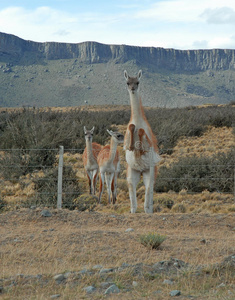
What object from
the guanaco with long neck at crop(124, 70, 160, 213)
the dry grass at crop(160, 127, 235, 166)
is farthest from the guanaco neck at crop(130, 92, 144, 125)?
the dry grass at crop(160, 127, 235, 166)

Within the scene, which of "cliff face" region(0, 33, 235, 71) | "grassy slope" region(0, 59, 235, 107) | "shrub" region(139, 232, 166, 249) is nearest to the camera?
"shrub" region(139, 232, 166, 249)

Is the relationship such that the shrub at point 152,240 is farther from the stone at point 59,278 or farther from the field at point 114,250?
the stone at point 59,278

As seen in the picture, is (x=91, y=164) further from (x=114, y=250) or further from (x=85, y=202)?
(x=114, y=250)

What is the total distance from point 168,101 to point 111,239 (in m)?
86.6

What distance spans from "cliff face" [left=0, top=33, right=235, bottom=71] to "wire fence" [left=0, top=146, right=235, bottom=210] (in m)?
101

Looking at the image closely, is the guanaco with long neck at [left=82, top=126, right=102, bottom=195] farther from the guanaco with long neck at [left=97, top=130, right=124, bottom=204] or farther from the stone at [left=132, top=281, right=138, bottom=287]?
the stone at [left=132, top=281, right=138, bottom=287]

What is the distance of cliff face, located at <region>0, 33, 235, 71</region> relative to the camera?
4626 inches

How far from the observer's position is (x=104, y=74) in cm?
10800

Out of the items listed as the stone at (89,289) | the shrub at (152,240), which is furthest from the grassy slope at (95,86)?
the stone at (89,289)

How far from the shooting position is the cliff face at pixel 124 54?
117500mm

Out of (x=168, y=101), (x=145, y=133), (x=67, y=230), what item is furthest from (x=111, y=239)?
(x=168, y=101)

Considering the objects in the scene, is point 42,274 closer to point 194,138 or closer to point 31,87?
point 194,138

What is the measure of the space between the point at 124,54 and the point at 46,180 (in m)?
110

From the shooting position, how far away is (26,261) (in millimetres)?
6574
